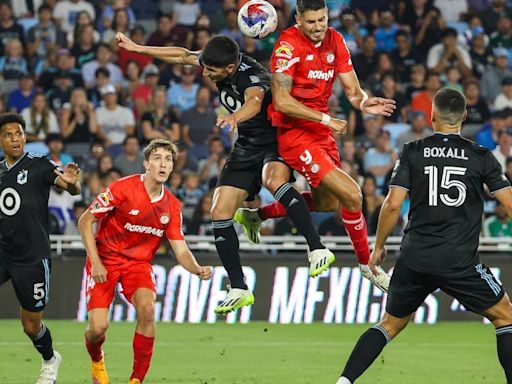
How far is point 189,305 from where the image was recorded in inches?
634

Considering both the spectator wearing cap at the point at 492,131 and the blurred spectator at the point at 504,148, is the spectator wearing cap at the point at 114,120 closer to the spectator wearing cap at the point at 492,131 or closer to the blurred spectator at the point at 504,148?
the spectator wearing cap at the point at 492,131

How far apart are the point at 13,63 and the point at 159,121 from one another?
2.71 meters

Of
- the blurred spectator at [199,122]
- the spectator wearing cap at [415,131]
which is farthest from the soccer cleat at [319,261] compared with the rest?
the blurred spectator at [199,122]

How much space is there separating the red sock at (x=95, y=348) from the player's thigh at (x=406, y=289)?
253cm

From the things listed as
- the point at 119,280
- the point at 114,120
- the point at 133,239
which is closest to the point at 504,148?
the point at 114,120

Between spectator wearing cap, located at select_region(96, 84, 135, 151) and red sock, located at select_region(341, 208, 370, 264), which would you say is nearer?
red sock, located at select_region(341, 208, 370, 264)

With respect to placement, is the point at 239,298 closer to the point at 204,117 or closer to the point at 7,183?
the point at 7,183

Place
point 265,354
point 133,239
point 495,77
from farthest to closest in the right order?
point 495,77
point 265,354
point 133,239

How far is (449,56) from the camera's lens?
2019cm

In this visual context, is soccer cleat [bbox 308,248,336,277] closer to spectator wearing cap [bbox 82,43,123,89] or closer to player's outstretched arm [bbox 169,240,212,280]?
player's outstretched arm [bbox 169,240,212,280]

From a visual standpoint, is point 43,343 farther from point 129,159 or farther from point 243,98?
point 129,159

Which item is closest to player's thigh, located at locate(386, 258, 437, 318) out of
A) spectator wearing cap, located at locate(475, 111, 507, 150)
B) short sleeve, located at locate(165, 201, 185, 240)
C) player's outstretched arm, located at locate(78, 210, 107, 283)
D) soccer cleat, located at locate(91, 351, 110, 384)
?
short sleeve, located at locate(165, 201, 185, 240)

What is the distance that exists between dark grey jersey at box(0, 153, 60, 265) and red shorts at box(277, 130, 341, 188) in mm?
1945

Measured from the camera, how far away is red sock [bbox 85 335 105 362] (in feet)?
33.3
